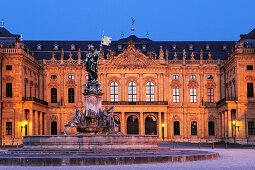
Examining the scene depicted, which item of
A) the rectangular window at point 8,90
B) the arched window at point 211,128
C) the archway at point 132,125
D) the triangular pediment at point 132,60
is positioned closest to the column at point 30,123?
the rectangular window at point 8,90

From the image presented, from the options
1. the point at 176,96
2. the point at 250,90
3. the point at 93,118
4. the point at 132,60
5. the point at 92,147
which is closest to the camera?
the point at 92,147

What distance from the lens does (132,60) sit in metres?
69.2

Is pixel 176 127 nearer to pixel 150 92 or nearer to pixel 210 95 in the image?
pixel 150 92

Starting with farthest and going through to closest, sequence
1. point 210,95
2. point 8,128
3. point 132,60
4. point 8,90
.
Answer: point 210,95, point 132,60, point 8,90, point 8,128

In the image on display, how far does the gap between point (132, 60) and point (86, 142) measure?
1712 inches

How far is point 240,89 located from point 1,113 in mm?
31616

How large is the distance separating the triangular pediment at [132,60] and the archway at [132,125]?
26.5 ft

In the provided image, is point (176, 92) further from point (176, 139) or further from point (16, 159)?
point (16, 159)

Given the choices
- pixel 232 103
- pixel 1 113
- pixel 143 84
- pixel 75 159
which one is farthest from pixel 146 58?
pixel 75 159

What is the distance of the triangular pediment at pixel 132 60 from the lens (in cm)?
6912

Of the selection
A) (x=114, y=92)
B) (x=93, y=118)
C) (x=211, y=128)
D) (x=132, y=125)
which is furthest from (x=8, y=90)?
(x=211, y=128)

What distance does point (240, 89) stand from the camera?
59.3 metres

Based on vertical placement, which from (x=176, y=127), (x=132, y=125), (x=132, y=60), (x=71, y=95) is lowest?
(x=176, y=127)

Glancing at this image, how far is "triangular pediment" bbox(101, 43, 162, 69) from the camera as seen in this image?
69.1 meters
